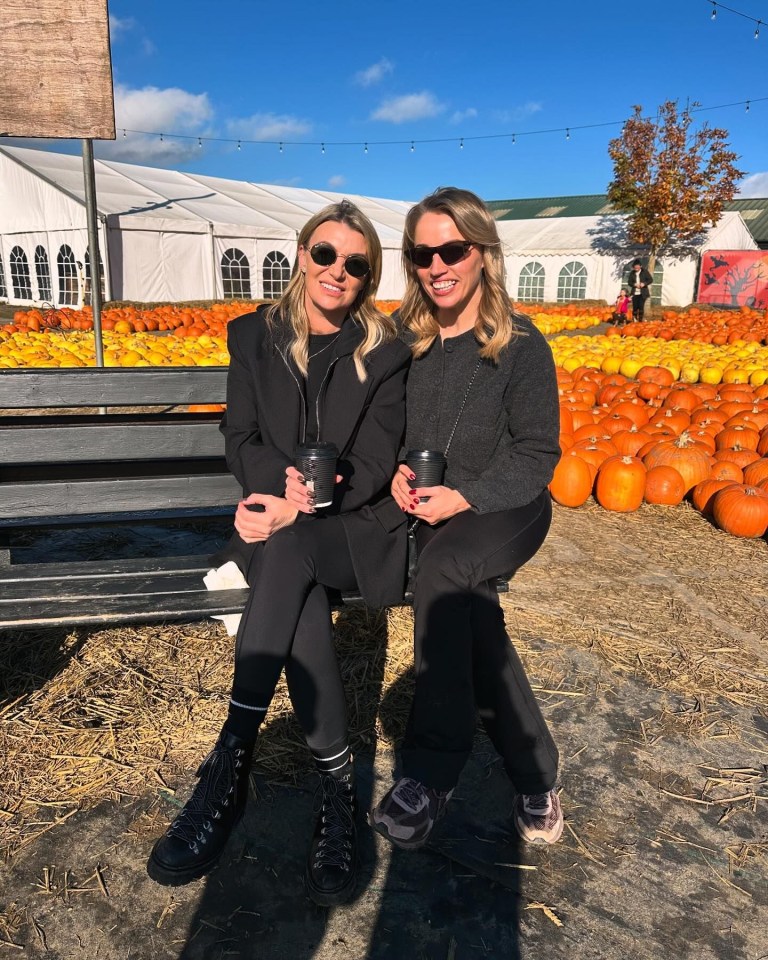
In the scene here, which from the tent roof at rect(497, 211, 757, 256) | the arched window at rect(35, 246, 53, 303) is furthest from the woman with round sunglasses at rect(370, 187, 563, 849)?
the tent roof at rect(497, 211, 757, 256)

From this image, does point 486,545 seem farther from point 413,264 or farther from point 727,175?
point 727,175

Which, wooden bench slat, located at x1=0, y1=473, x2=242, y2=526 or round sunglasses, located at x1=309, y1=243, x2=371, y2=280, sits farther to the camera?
wooden bench slat, located at x1=0, y1=473, x2=242, y2=526

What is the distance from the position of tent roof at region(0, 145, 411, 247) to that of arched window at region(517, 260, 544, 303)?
5.71m

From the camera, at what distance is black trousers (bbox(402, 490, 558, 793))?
76.7 inches

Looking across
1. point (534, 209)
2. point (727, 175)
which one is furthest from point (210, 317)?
point (534, 209)

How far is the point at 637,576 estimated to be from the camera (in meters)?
3.82

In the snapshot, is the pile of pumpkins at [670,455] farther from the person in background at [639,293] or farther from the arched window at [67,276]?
the arched window at [67,276]

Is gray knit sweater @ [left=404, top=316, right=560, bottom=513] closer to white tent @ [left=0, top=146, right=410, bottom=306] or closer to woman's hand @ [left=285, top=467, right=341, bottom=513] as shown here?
woman's hand @ [left=285, top=467, right=341, bottom=513]

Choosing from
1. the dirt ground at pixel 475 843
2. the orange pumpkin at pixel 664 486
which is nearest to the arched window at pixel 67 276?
the orange pumpkin at pixel 664 486

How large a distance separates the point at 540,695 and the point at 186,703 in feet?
4.30

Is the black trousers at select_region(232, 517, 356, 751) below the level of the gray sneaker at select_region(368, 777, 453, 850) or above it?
above

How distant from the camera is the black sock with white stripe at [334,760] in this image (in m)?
1.98

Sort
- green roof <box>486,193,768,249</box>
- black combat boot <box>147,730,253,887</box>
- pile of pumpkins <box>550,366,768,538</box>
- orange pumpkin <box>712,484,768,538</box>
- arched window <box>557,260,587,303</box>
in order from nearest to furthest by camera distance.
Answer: black combat boot <box>147,730,253,887</box> → orange pumpkin <box>712,484,768,538</box> → pile of pumpkins <box>550,366,768,538</box> → arched window <box>557,260,587,303</box> → green roof <box>486,193,768,249</box>

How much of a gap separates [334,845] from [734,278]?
2969 cm
